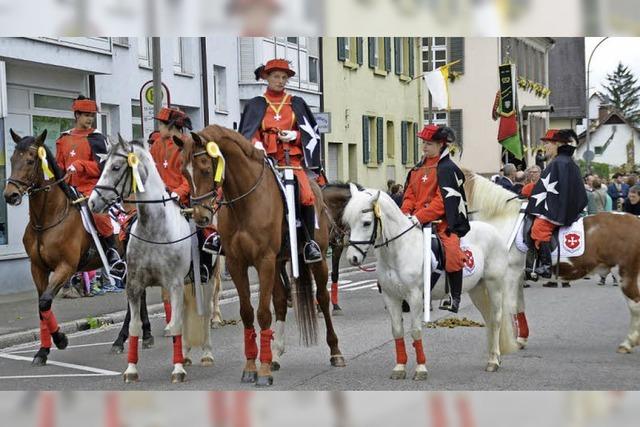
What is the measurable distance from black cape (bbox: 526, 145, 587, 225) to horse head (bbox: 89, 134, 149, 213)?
423cm

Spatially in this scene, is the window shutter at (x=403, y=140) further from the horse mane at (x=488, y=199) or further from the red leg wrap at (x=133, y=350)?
the red leg wrap at (x=133, y=350)

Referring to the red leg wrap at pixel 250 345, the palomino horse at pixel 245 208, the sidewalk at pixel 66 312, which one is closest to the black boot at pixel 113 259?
the sidewalk at pixel 66 312

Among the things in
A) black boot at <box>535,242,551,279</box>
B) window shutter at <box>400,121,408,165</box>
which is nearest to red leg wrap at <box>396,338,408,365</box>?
black boot at <box>535,242,551,279</box>

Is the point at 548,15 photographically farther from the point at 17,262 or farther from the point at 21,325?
the point at 17,262

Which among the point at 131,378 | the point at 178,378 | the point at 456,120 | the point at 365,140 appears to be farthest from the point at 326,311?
the point at 456,120

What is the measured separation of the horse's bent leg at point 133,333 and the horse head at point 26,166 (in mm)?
1849

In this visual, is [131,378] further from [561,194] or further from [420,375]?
[561,194]

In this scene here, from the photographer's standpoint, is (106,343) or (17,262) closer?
(106,343)

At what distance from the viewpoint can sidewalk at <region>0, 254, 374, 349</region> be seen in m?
13.4

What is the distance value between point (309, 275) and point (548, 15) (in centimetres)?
788

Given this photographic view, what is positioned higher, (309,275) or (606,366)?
(309,275)

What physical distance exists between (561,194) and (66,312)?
8.30 meters

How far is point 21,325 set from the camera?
559 inches

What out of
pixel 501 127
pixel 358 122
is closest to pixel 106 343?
pixel 501 127
